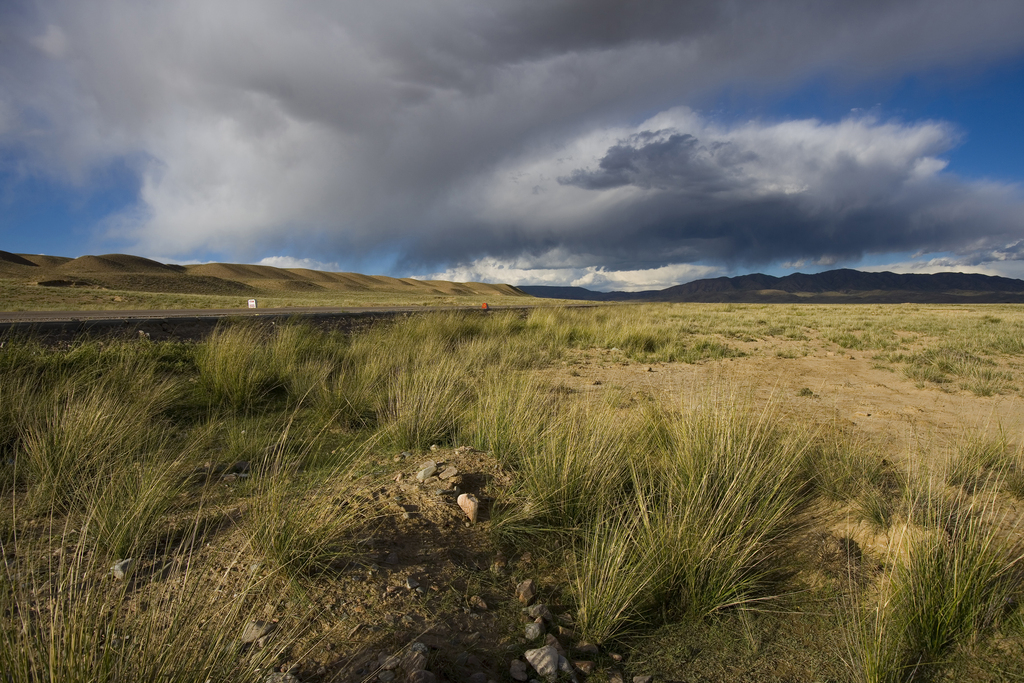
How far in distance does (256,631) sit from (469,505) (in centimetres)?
140

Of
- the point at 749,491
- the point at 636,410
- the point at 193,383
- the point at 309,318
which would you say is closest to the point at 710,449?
the point at 749,491

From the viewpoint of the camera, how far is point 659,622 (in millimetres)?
2641

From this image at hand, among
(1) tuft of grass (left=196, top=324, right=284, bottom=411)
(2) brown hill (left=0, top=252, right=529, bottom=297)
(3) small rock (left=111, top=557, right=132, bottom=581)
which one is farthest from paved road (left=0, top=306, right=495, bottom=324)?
(2) brown hill (left=0, top=252, right=529, bottom=297)

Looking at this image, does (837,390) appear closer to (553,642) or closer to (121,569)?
(553,642)

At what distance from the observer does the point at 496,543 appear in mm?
3100

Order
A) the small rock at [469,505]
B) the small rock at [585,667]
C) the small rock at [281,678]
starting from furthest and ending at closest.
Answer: the small rock at [469,505], the small rock at [585,667], the small rock at [281,678]

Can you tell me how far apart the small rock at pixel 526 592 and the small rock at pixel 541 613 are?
4.0 inches

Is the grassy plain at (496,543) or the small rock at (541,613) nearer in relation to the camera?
the grassy plain at (496,543)

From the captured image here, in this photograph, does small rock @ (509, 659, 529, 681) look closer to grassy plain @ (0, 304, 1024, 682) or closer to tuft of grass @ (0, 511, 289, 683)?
grassy plain @ (0, 304, 1024, 682)

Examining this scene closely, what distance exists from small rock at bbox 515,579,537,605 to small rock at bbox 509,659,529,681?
1.50ft

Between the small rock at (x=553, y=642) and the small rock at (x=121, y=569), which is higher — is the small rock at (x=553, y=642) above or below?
below

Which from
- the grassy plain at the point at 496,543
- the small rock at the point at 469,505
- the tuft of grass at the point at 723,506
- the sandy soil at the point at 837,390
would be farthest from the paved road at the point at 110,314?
the tuft of grass at the point at 723,506

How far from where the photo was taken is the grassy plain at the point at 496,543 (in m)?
2.04

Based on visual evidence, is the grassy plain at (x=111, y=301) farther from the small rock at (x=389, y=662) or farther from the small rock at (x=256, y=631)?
the small rock at (x=389, y=662)
